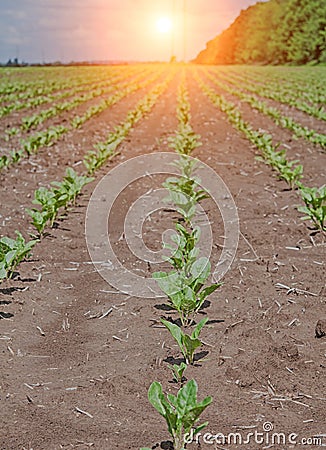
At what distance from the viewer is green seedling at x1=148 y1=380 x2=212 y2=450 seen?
8.77 feet

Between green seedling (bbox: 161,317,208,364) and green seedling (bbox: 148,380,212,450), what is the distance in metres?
0.57

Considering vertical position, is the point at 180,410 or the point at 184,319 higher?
the point at 180,410

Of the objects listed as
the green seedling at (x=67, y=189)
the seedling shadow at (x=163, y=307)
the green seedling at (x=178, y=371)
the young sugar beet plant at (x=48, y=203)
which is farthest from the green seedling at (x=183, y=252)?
the green seedling at (x=67, y=189)

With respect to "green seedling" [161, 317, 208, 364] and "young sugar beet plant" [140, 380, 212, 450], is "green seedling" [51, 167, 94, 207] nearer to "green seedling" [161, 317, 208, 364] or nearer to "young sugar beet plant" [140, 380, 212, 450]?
"green seedling" [161, 317, 208, 364]

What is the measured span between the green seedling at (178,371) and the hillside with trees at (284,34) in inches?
2132

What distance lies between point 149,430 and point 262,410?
587 mm

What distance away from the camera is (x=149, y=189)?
7793mm

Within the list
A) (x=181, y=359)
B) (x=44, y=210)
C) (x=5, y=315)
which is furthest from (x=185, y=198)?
(x=181, y=359)

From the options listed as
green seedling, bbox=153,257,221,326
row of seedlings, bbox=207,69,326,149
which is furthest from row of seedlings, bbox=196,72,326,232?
green seedling, bbox=153,257,221,326

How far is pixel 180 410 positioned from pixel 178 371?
18.2 inches

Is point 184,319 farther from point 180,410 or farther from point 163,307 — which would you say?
point 180,410

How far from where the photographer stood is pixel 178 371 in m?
3.16

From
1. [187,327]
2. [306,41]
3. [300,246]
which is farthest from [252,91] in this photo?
[306,41]

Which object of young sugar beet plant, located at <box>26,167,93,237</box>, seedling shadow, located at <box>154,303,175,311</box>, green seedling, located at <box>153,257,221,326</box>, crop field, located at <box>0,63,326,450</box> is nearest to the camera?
crop field, located at <box>0,63,326,450</box>
